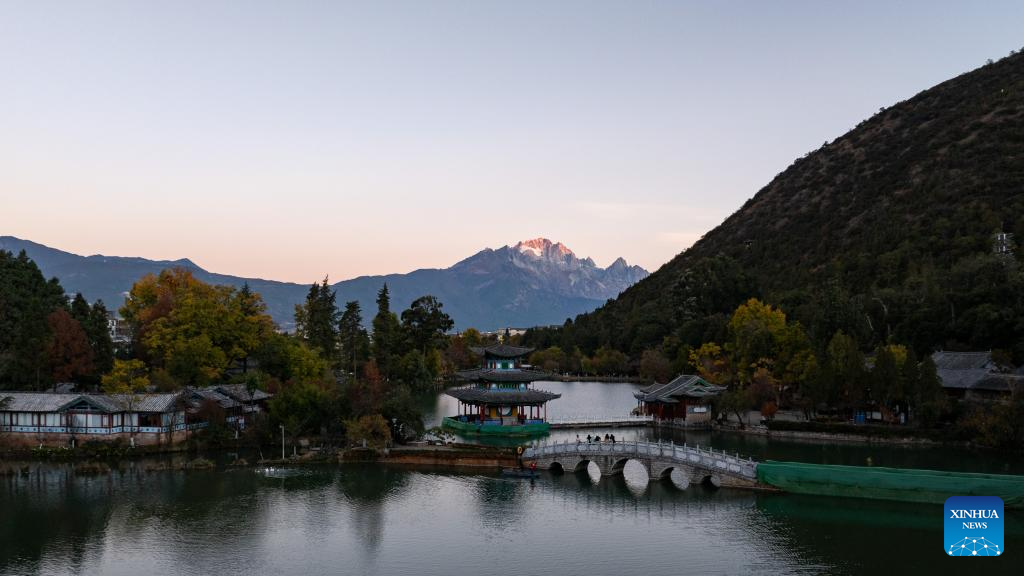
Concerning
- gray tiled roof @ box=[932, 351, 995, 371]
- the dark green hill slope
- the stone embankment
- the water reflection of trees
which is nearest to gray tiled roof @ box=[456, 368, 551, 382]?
the stone embankment

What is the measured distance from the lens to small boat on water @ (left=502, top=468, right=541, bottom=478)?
159 feet

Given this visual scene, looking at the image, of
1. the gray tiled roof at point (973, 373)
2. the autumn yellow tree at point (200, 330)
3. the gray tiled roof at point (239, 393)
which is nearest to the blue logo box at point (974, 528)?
the gray tiled roof at point (973, 373)

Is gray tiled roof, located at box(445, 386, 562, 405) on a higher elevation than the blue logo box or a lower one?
higher

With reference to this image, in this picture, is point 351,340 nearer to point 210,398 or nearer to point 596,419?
point 596,419

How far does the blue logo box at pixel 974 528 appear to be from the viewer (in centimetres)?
3434

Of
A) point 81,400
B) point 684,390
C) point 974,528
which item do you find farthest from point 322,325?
point 974,528

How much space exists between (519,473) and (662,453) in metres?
8.52

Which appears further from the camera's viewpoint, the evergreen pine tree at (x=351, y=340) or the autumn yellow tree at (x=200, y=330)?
the evergreen pine tree at (x=351, y=340)

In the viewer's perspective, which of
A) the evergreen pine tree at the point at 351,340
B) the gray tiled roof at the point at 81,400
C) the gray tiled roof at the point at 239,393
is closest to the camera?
the gray tiled roof at the point at 81,400

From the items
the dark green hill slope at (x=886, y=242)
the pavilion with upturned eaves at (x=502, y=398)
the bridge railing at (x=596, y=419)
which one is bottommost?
the bridge railing at (x=596, y=419)

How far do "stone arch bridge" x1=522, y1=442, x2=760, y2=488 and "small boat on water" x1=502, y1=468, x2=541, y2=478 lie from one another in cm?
142

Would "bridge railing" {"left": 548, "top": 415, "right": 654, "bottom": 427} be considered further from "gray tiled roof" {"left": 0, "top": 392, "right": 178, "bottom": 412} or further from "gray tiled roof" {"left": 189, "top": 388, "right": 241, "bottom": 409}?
"gray tiled roof" {"left": 0, "top": 392, "right": 178, "bottom": 412}

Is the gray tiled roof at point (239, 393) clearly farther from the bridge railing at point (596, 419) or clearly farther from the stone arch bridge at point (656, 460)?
the bridge railing at point (596, 419)

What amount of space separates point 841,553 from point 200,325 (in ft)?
166
